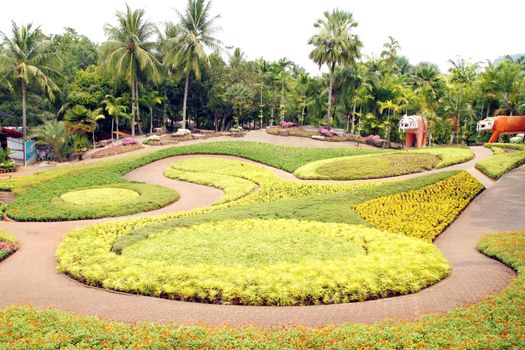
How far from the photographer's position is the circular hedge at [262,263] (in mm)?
9031

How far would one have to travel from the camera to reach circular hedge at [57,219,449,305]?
9.03 metres

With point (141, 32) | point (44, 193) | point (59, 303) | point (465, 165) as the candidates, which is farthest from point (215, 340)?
point (141, 32)

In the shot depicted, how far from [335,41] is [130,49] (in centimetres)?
1909

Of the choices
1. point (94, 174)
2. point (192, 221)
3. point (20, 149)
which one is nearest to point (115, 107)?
point (20, 149)

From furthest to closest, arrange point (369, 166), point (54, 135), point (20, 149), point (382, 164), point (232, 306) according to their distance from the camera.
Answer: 1. point (20, 149)
2. point (54, 135)
3. point (382, 164)
4. point (369, 166)
5. point (232, 306)

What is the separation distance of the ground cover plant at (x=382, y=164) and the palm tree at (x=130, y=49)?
76.2 ft

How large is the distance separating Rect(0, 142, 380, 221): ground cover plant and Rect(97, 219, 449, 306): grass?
6357 mm

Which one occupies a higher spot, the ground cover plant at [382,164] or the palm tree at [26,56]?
the palm tree at [26,56]

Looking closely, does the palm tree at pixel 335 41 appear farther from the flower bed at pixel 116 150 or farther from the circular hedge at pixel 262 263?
the circular hedge at pixel 262 263

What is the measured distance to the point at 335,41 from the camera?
128 ft

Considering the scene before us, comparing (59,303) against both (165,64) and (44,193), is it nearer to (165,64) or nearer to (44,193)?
(44,193)

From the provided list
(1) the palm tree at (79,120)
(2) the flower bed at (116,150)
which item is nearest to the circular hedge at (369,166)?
(2) the flower bed at (116,150)

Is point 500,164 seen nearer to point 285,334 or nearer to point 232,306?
point 232,306

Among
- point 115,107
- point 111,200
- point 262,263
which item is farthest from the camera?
point 115,107
